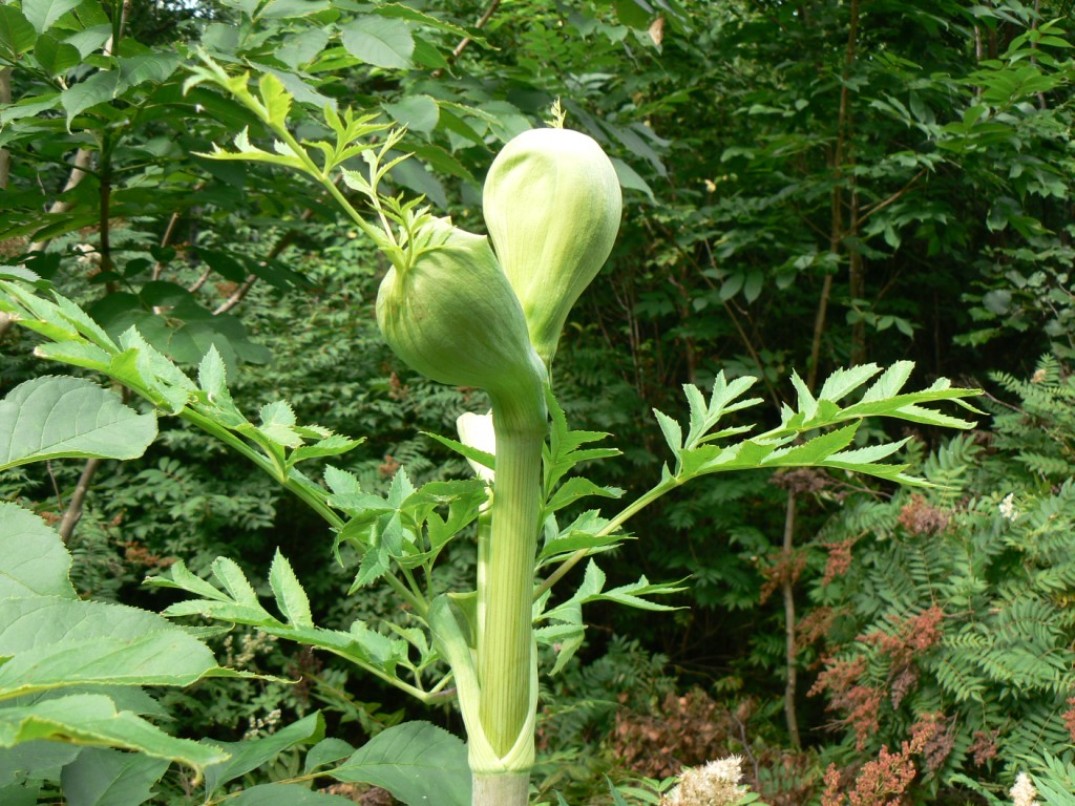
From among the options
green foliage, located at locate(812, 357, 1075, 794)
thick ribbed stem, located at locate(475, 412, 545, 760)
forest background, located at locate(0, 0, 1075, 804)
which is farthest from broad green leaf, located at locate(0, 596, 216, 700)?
green foliage, located at locate(812, 357, 1075, 794)

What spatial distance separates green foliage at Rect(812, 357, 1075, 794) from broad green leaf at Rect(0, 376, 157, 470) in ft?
3.91

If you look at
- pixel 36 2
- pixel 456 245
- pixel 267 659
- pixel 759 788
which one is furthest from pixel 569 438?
pixel 267 659

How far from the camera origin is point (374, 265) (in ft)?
8.63

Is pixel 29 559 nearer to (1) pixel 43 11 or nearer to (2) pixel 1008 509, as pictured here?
(1) pixel 43 11

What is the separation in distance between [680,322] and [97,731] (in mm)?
2393

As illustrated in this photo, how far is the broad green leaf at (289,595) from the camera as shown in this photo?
1.24ft

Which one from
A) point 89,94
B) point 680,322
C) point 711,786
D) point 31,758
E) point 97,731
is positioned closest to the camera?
point 97,731

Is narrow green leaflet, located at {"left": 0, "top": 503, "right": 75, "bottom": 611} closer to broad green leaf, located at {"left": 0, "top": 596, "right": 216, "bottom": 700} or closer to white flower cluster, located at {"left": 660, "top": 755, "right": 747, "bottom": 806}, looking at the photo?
broad green leaf, located at {"left": 0, "top": 596, "right": 216, "bottom": 700}

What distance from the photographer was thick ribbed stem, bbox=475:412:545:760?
304 mm

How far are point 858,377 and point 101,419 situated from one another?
1.04 ft

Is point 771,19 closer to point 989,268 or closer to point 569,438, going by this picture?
point 989,268

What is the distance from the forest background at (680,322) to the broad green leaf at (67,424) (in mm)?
419

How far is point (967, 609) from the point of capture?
4.71 feet

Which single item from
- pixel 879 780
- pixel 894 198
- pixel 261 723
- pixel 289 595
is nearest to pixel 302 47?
pixel 289 595
